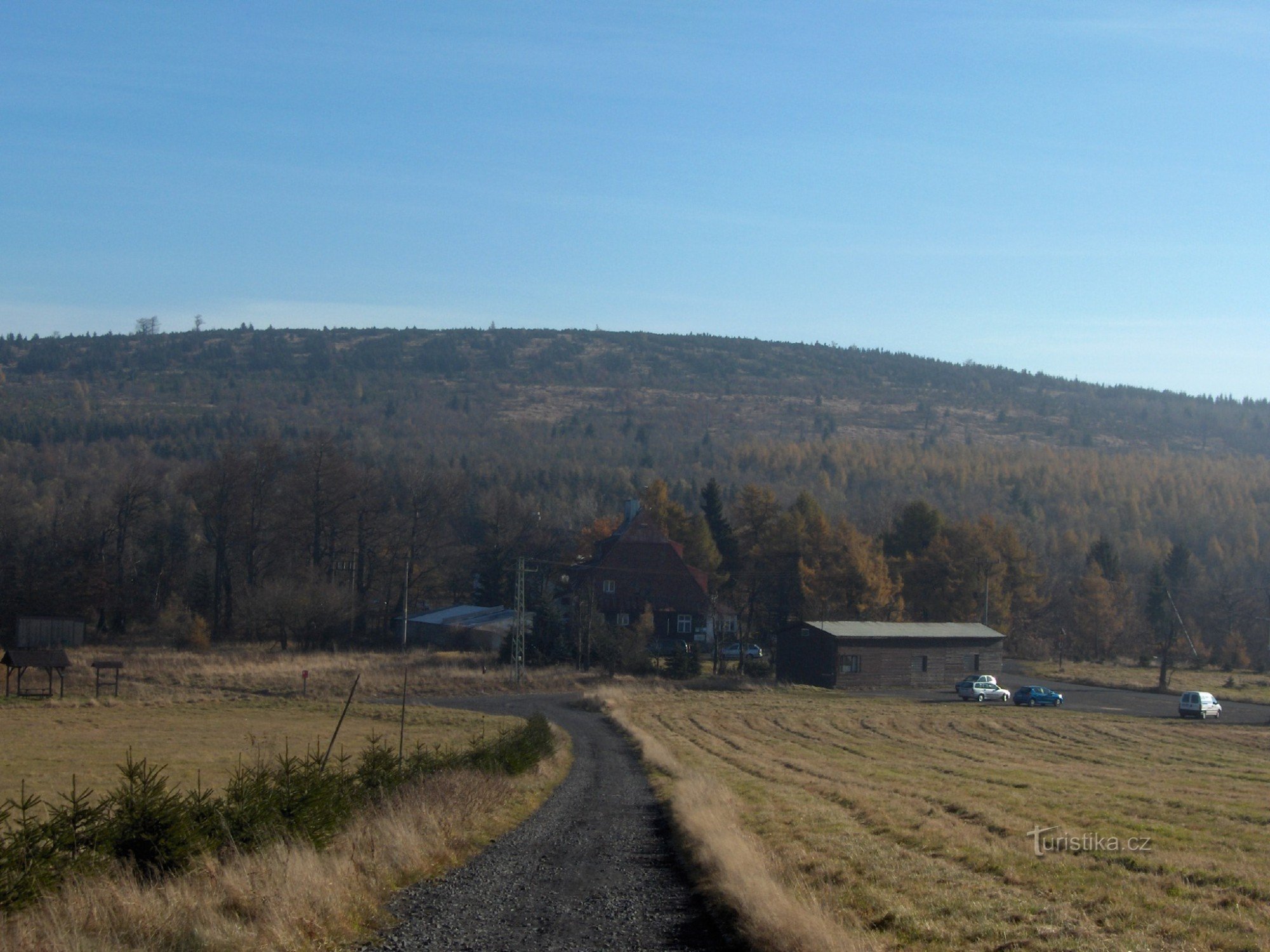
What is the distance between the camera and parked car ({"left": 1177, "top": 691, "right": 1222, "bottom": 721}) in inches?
1881

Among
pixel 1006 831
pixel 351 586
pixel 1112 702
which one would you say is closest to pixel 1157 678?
pixel 1112 702

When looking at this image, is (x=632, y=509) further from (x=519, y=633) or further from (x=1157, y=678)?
(x=1157, y=678)

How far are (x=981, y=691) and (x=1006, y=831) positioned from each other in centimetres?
4590

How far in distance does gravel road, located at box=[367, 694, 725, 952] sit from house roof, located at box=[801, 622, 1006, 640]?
45.8m

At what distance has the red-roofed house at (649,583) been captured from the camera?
8188 centimetres

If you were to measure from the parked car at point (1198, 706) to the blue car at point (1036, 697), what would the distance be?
654 centimetres

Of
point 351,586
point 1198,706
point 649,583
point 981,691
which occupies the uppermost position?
point 649,583

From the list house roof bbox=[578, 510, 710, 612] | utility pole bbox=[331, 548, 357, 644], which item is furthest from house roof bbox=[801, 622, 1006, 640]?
utility pole bbox=[331, 548, 357, 644]

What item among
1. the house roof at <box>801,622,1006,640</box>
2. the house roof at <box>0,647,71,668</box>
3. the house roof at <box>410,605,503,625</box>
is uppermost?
the house roof at <box>801,622,1006,640</box>

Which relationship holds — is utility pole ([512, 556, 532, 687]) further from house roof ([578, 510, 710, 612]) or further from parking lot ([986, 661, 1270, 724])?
parking lot ([986, 661, 1270, 724])

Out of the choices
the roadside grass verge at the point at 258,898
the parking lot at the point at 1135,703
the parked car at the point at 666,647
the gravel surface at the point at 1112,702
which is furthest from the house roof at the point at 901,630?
the roadside grass verge at the point at 258,898

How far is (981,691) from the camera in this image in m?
58.0

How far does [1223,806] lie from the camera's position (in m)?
18.2

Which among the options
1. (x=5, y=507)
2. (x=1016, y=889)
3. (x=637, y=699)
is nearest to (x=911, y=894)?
(x=1016, y=889)
